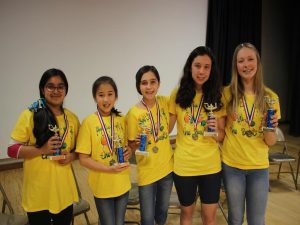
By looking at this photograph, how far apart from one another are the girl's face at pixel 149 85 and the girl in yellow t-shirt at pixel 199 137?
188mm

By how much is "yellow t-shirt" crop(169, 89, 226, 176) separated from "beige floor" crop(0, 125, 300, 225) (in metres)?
1.28

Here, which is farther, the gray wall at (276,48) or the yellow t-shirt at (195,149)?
the gray wall at (276,48)

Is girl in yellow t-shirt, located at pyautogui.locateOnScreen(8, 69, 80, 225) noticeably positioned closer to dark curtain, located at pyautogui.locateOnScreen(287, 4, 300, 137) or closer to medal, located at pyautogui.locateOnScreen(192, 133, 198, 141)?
medal, located at pyautogui.locateOnScreen(192, 133, 198, 141)

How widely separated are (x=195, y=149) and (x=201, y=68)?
21.5 inches

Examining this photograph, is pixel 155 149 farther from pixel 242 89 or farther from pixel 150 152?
pixel 242 89

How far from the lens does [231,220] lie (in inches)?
80.7

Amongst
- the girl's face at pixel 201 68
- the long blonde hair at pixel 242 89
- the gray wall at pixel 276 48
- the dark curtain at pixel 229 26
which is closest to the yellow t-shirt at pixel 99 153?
the girl's face at pixel 201 68

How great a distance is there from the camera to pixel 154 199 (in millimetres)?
2059

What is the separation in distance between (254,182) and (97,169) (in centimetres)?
103

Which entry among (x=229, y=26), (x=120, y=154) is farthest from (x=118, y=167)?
(x=229, y=26)

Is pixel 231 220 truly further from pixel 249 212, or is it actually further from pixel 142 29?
pixel 142 29

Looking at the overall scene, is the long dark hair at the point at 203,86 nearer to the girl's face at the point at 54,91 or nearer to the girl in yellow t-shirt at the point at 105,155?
the girl in yellow t-shirt at the point at 105,155

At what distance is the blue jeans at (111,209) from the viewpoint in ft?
6.20

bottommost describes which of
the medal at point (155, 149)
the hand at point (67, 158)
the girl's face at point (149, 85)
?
the hand at point (67, 158)
